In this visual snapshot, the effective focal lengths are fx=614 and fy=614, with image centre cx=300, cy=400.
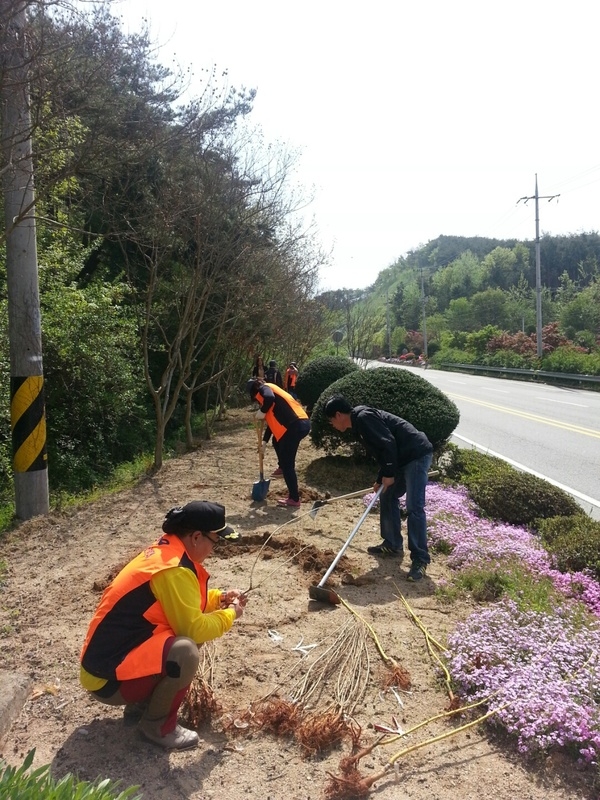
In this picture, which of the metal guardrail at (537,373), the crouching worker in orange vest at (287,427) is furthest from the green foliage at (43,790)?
the metal guardrail at (537,373)

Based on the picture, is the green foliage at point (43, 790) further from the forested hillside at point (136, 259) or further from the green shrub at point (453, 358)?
the green shrub at point (453, 358)

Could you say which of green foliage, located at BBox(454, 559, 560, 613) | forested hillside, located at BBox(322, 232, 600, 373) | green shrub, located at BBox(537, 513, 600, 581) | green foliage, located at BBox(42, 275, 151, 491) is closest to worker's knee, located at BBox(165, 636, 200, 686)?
green foliage, located at BBox(454, 559, 560, 613)

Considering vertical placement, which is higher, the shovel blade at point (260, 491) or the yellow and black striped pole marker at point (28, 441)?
the yellow and black striped pole marker at point (28, 441)

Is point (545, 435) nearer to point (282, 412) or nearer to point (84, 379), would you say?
point (282, 412)

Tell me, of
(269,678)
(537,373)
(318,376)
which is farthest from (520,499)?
(537,373)

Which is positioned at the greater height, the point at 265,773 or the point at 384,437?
the point at 384,437

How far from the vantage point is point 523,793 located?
8.49ft

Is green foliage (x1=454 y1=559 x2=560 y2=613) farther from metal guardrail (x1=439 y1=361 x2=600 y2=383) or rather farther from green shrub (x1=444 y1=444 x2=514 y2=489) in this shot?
metal guardrail (x1=439 y1=361 x2=600 y2=383)

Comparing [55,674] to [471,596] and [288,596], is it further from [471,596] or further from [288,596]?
[471,596]

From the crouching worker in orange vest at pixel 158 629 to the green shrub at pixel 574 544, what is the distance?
328 cm

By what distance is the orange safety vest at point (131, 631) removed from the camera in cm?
268

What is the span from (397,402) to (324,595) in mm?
4385

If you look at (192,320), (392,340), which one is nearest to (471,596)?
(192,320)

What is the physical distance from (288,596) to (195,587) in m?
1.95
